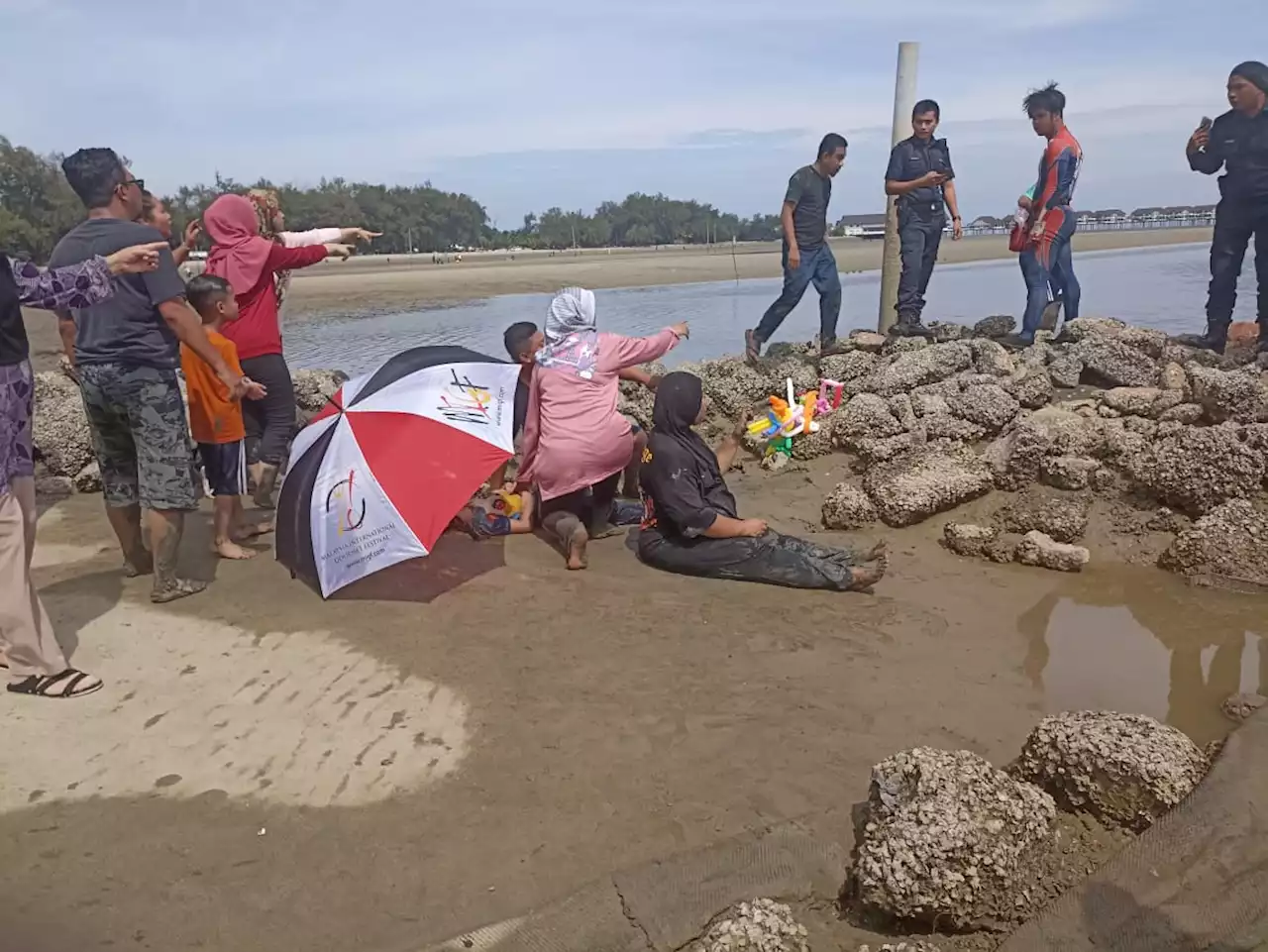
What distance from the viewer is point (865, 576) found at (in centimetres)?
478

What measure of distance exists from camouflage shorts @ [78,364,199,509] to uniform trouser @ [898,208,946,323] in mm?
6275

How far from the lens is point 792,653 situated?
4.18 meters

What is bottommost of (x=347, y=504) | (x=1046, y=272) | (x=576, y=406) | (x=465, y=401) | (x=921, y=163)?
(x=347, y=504)

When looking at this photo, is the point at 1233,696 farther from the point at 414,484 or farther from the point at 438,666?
the point at 414,484

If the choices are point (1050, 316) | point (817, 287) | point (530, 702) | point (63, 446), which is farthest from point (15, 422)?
point (1050, 316)

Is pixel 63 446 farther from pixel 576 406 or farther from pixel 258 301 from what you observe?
pixel 576 406

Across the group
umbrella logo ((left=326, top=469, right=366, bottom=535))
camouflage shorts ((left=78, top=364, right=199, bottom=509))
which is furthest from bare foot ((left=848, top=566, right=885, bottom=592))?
camouflage shorts ((left=78, top=364, right=199, bottom=509))

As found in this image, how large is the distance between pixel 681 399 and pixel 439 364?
128cm

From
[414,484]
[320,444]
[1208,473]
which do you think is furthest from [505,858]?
[1208,473]

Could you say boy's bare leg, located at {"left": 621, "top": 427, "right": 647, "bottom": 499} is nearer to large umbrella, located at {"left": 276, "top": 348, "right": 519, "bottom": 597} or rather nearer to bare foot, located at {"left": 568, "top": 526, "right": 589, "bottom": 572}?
bare foot, located at {"left": 568, "top": 526, "right": 589, "bottom": 572}

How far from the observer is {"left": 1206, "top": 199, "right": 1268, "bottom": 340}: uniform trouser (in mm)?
7379

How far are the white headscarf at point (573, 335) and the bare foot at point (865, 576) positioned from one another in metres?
1.87

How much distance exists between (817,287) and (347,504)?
5575 millimetres

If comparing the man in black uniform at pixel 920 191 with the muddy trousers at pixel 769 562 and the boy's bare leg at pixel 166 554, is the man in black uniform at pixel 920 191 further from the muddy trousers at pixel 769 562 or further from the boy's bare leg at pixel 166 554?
the boy's bare leg at pixel 166 554
